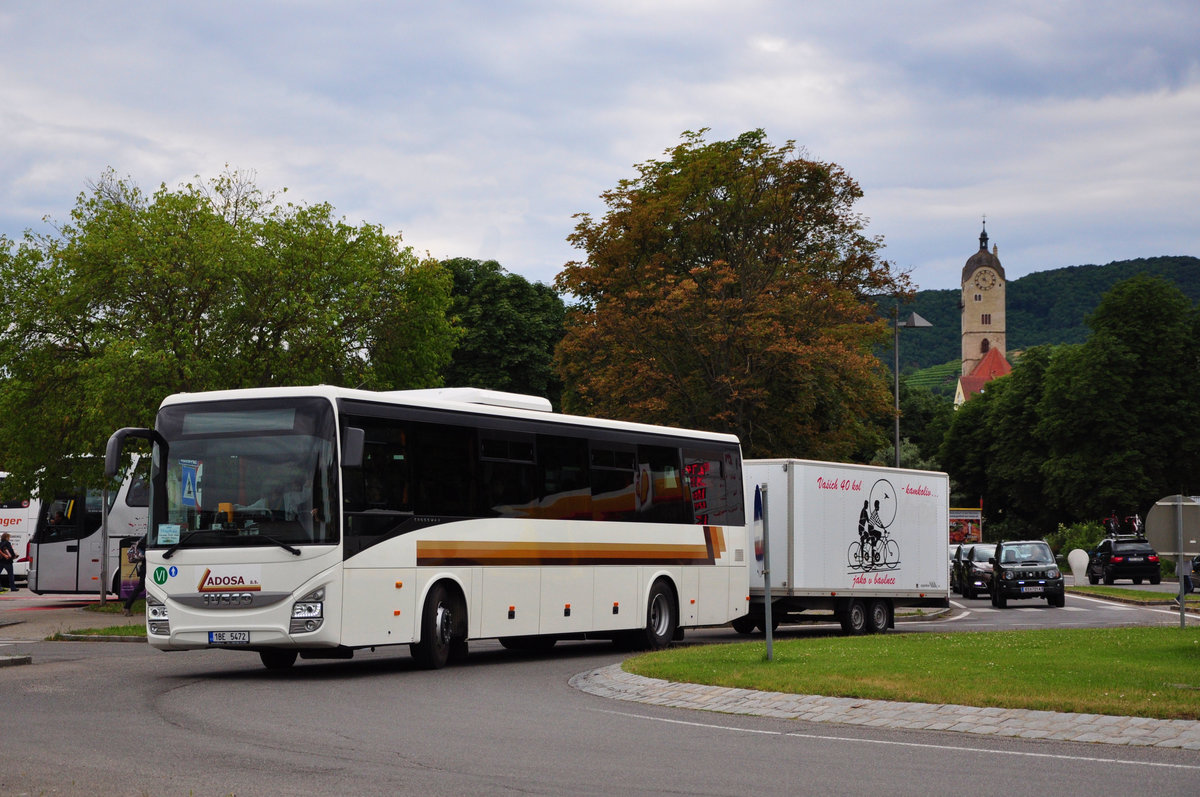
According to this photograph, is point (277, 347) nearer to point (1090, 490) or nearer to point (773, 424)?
point (773, 424)

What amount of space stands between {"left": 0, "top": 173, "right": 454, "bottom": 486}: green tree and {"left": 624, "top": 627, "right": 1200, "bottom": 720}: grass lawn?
53.8ft

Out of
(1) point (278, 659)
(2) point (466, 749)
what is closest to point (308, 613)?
(1) point (278, 659)

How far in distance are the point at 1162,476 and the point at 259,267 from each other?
56671mm

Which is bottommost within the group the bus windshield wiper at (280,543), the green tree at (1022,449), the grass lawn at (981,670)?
the grass lawn at (981,670)

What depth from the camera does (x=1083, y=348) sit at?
7938cm

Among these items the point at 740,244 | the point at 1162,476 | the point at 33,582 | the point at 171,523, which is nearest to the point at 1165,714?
the point at 171,523

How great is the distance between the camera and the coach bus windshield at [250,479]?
16.7 meters

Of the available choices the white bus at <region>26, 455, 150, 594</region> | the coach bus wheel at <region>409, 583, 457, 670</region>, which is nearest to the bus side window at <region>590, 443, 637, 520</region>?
the coach bus wheel at <region>409, 583, 457, 670</region>

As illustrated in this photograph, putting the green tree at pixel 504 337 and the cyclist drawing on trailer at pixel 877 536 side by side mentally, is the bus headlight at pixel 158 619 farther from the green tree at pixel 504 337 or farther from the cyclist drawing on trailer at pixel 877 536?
the green tree at pixel 504 337

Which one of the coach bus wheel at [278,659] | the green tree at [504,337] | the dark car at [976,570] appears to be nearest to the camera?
the coach bus wheel at [278,659]

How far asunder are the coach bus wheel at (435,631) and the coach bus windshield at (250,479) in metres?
2.03

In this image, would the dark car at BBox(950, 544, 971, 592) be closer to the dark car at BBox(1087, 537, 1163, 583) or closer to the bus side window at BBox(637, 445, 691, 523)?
the dark car at BBox(1087, 537, 1163, 583)

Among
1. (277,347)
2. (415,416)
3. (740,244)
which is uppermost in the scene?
(740,244)

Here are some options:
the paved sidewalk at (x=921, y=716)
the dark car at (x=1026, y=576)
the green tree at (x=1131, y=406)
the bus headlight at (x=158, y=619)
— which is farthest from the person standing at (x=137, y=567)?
the green tree at (x=1131, y=406)
